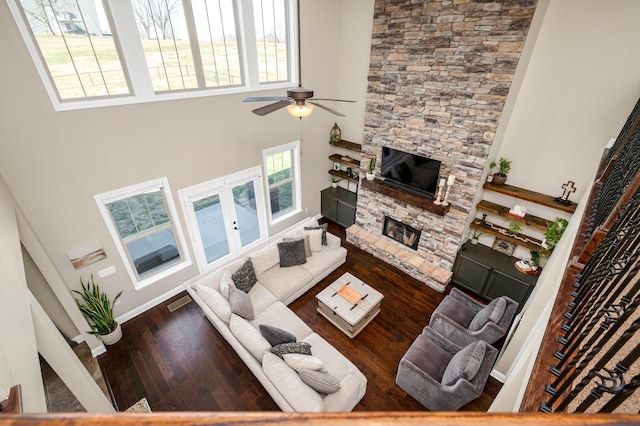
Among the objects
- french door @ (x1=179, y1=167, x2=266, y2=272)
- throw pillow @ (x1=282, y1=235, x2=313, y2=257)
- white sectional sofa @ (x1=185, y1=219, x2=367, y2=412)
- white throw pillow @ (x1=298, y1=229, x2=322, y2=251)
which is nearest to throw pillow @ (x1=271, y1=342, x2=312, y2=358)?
white sectional sofa @ (x1=185, y1=219, x2=367, y2=412)

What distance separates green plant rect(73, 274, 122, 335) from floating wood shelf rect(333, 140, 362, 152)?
536 centimetres

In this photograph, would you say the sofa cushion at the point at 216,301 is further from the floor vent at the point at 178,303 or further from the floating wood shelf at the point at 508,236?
the floating wood shelf at the point at 508,236

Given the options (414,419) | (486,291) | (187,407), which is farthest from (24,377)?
(486,291)

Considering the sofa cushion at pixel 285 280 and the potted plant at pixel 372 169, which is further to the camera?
the potted plant at pixel 372 169

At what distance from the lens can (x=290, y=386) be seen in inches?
130

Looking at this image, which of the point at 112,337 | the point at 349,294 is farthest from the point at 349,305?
the point at 112,337

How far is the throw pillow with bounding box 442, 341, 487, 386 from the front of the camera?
3.25m

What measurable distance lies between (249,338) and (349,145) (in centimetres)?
474

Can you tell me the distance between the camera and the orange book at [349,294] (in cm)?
473

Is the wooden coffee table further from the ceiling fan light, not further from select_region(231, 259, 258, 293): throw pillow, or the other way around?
the ceiling fan light

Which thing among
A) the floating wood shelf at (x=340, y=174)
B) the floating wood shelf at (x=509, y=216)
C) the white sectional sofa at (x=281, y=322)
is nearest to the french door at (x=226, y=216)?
the white sectional sofa at (x=281, y=322)

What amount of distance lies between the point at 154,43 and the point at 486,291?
656cm

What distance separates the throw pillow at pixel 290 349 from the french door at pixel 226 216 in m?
2.69

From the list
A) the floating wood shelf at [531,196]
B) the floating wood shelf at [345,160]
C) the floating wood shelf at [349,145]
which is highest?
the floating wood shelf at [349,145]
